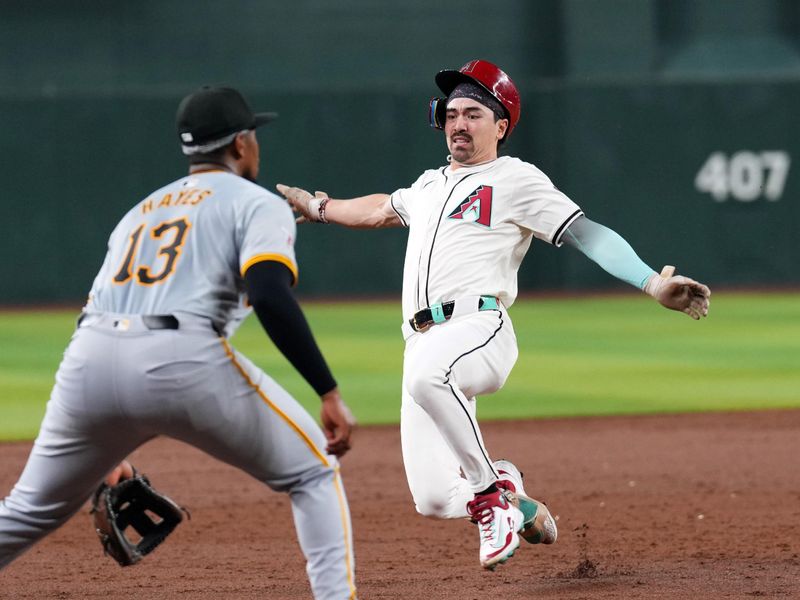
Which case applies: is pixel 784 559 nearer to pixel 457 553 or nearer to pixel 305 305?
pixel 457 553

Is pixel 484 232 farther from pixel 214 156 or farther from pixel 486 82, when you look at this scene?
pixel 214 156

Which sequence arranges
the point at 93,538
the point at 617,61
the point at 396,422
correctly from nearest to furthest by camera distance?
1. the point at 93,538
2. the point at 396,422
3. the point at 617,61

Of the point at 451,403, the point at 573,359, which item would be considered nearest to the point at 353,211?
the point at 451,403

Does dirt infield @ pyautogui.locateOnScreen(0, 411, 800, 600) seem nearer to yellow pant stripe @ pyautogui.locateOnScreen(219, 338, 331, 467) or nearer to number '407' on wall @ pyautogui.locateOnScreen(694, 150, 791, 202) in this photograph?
yellow pant stripe @ pyautogui.locateOnScreen(219, 338, 331, 467)

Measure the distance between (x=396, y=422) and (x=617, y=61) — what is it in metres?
12.6

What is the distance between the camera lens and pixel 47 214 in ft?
58.8

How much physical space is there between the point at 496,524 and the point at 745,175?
48.8 ft

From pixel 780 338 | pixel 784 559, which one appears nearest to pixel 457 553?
pixel 784 559

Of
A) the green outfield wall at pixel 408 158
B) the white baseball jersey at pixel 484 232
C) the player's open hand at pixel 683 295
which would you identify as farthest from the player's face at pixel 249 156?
the green outfield wall at pixel 408 158

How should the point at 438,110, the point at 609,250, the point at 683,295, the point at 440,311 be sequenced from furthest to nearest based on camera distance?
the point at 438,110, the point at 440,311, the point at 609,250, the point at 683,295

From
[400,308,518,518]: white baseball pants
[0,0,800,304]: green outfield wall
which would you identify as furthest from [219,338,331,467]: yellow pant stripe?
[0,0,800,304]: green outfield wall

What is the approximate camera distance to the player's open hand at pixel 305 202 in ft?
18.5

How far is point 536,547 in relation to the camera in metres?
5.87

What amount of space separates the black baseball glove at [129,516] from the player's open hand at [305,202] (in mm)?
1714
